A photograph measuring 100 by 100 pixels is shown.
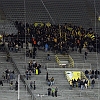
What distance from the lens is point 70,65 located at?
34625 millimetres

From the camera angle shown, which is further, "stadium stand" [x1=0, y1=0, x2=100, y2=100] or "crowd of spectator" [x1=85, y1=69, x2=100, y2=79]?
"crowd of spectator" [x1=85, y1=69, x2=100, y2=79]

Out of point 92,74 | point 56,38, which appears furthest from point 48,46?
point 92,74

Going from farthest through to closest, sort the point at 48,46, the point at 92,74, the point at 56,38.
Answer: the point at 56,38 → the point at 48,46 → the point at 92,74

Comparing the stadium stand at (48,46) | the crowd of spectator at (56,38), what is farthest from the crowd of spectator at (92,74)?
the crowd of spectator at (56,38)

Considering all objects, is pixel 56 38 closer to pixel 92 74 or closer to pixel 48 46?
pixel 48 46

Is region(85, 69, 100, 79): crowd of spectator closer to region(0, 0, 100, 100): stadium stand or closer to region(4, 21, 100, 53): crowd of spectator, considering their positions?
region(0, 0, 100, 100): stadium stand

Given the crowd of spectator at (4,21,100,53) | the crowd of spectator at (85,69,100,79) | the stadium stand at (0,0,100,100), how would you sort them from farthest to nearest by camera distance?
the crowd of spectator at (4,21,100,53) < the crowd of spectator at (85,69,100,79) < the stadium stand at (0,0,100,100)

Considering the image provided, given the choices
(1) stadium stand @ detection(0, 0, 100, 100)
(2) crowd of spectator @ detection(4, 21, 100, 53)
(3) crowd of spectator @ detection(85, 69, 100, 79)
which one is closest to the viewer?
(1) stadium stand @ detection(0, 0, 100, 100)

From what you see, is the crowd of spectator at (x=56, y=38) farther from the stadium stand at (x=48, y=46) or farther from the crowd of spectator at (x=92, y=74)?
the crowd of spectator at (x=92, y=74)

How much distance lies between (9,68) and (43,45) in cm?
285

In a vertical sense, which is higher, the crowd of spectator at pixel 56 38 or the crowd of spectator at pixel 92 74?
the crowd of spectator at pixel 56 38

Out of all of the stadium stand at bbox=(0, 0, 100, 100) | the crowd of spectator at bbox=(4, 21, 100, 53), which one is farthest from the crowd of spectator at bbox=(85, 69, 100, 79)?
the crowd of spectator at bbox=(4, 21, 100, 53)

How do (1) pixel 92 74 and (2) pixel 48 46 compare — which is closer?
(1) pixel 92 74

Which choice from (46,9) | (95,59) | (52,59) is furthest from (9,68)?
(46,9)
